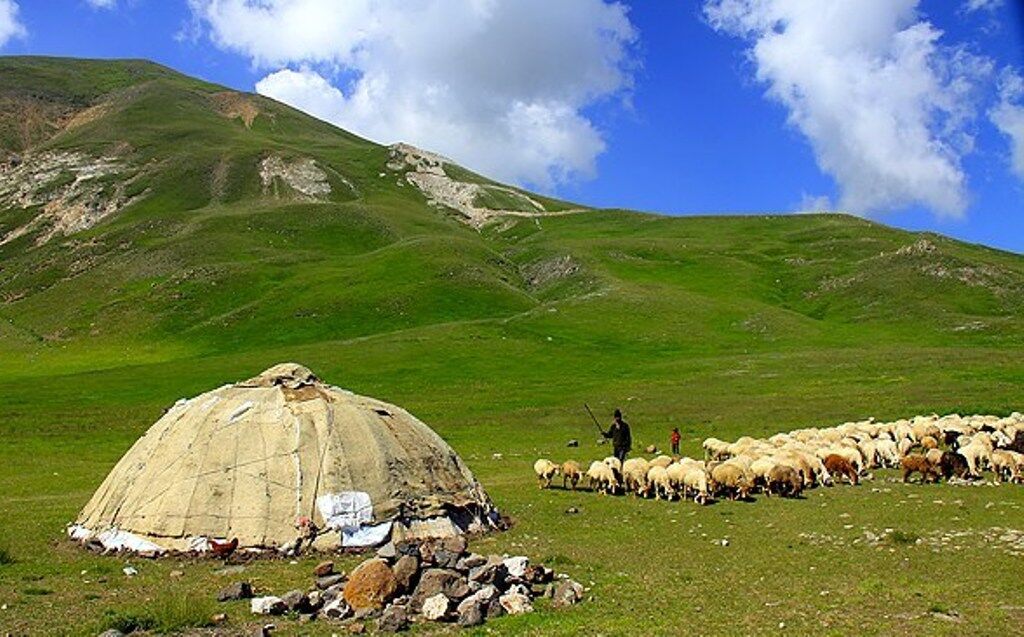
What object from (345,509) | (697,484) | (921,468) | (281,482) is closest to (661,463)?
(697,484)

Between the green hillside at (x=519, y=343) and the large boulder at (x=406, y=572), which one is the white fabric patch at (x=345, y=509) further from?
the large boulder at (x=406, y=572)

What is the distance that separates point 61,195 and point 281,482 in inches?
7540

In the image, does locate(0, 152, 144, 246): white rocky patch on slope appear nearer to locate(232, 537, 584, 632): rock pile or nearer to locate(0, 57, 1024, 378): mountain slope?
locate(0, 57, 1024, 378): mountain slope

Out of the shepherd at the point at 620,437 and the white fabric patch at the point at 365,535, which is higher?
the shepherd at the point at 620,437

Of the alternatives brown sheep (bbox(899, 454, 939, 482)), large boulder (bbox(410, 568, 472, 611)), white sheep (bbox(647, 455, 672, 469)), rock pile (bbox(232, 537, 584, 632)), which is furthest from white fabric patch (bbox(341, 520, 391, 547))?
brown sheep (bbox(899, 454, 939, 482))

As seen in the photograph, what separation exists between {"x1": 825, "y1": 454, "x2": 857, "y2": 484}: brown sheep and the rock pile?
1812 centimetres

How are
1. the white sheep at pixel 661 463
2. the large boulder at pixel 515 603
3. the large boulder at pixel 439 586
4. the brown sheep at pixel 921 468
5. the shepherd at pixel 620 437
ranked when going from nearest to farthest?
the large boulder at pixel 515 603 → the large boulder at pixel 439 586 → the white sheep at pixel 661 463 → the brown sheep at pixel 921 468 → the shepherd at pixel 620 437

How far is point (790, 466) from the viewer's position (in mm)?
29547

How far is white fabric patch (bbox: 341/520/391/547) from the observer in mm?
22281

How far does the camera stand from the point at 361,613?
1565 centimetres

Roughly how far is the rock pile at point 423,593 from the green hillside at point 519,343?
77 centimetres

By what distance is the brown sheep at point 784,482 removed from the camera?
1145 inches

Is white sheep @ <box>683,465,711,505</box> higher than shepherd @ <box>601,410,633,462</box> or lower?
lower

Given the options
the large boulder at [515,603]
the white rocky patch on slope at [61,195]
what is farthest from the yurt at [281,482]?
the white rocky patch on slope at [61,195]
